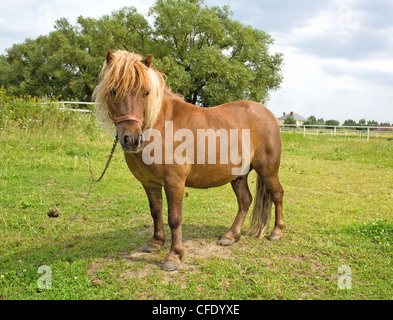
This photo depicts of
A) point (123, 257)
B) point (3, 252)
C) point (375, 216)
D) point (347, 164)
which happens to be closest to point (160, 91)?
point (123, 257)

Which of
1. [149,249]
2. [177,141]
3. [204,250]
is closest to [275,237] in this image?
[204,250]

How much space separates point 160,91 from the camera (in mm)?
3283

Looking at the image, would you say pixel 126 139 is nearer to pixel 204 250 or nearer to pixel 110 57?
pixel 110 57

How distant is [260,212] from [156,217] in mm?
1659

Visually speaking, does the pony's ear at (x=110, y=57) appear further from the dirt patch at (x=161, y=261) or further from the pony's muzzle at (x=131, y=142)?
the dirt patch at (x=161, y=261)

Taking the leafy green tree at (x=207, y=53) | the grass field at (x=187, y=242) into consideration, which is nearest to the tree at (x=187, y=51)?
the leafy green tree at (x=207, y=53)

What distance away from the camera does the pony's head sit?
2877mm

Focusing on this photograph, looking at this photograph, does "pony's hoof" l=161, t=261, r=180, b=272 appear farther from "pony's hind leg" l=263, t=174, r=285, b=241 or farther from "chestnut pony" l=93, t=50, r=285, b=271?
"pony's hind leg" l=263, t=174, r=285, b=241

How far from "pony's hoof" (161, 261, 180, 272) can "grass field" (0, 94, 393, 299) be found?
0.24 ft

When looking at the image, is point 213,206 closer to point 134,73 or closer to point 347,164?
point 134,73
